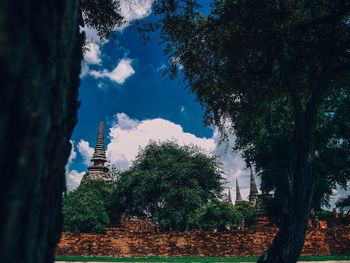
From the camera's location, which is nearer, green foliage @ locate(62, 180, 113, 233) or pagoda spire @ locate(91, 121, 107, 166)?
green foliage @ locate(62, 180, 113, 233)

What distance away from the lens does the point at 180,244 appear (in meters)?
14.4

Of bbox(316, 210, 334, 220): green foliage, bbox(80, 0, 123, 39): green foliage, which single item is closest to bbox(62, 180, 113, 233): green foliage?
bbox(80, 0, 123, 39): green foliage

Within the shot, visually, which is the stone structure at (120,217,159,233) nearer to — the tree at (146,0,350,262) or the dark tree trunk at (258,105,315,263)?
the tree at (146,0,350,262)

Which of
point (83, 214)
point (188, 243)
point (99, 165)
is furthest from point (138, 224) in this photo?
point (99, 165)

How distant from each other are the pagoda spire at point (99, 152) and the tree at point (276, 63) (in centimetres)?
3439

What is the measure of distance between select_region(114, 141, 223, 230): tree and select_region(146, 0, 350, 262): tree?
14.8 metres

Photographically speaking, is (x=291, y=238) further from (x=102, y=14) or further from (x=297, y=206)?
(x=102, y=14)

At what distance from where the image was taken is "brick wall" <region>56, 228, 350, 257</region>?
14219 millimetres

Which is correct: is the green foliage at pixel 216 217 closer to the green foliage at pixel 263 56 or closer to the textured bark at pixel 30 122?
the green foliage at pixel 263 56

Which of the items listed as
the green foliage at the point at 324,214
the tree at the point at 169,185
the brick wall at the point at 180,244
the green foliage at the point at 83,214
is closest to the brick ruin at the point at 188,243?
the brick wall at the point at 180,244

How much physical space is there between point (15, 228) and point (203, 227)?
60.3ft

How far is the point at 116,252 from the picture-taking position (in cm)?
1436

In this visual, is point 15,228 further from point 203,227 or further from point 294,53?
point 203,227

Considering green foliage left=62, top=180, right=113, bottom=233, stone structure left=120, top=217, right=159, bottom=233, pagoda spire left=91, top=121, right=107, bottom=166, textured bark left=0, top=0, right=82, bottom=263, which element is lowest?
stone structure left=120, top=217, right=159, bottom=233
